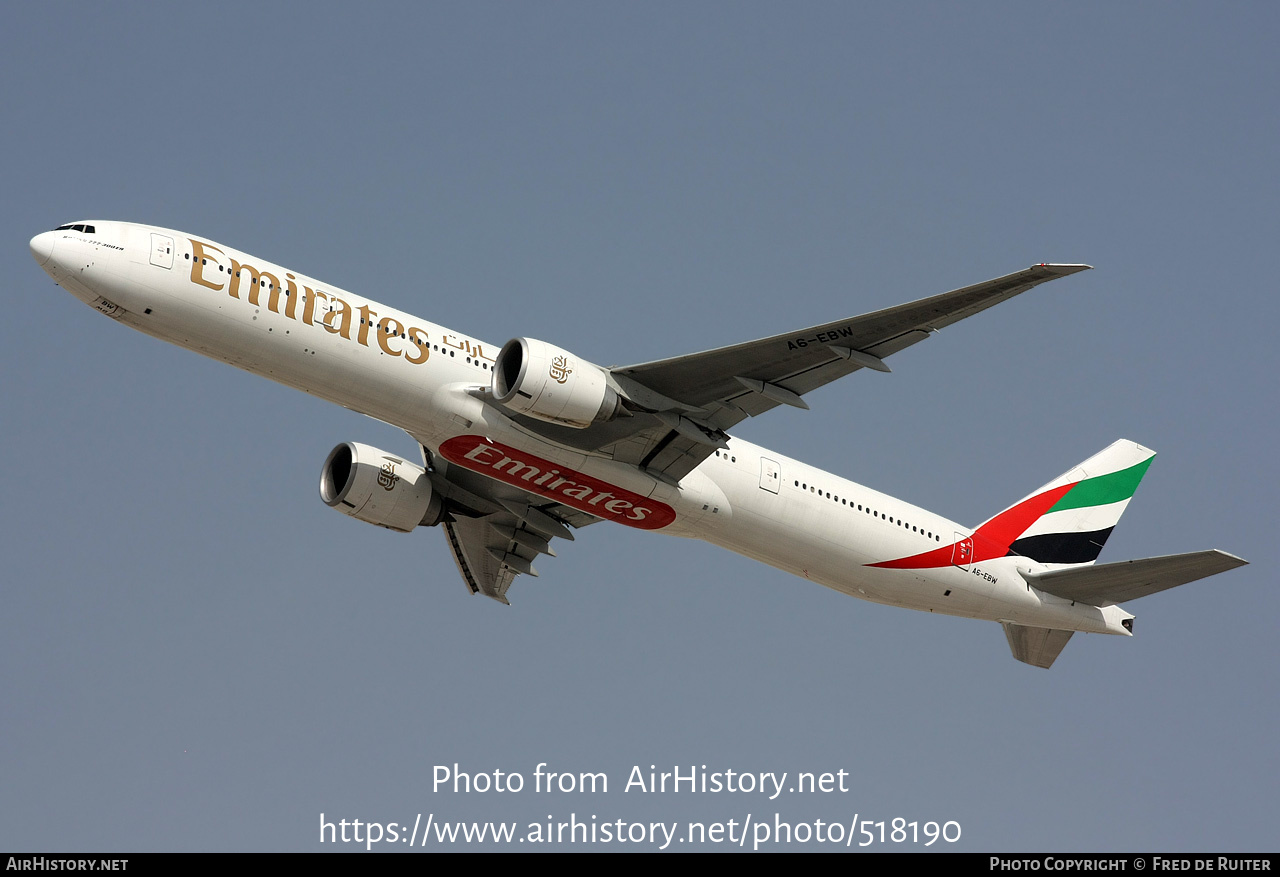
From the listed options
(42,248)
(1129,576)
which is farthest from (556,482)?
(1129,576)

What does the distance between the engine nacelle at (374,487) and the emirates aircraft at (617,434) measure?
5 centimetres

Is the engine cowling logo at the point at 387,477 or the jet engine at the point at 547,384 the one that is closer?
the jet engine at the point at 547,384

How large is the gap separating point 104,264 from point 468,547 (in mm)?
14669

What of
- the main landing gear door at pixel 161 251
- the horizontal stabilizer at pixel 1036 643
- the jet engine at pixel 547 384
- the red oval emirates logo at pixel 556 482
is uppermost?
the main landing gear door at pixel 161 251

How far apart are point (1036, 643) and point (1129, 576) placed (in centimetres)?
429

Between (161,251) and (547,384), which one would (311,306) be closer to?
Answer: (161,251)

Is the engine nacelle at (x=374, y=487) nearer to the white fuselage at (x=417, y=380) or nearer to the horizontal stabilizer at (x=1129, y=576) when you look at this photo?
the white fuselage at (x=417, y=380)

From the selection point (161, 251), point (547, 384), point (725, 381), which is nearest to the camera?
point (161, 251)

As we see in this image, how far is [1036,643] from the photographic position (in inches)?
1443

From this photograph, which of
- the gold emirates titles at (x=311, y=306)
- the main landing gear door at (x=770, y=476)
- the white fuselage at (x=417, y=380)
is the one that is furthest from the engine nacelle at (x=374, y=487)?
the main landing gear door at (x=770, y=476)

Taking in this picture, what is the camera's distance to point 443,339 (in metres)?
29.2

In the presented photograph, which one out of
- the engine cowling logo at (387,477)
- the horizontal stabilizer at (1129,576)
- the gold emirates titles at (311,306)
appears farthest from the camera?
the engine cowling logo at (387,477)

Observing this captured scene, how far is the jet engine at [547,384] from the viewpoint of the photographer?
27500mm

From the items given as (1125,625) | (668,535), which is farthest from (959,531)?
(668,535)
